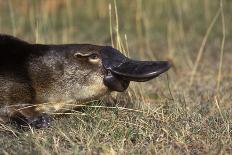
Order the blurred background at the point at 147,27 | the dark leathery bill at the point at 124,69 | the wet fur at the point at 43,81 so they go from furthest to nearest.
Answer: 1. the blurred background at the point at 147,27
2. the wet fur at the point at 43,81
3. the dark leathery bill at the point at 124,69

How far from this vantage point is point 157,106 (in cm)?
478

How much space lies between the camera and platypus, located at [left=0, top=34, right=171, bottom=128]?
168 inches

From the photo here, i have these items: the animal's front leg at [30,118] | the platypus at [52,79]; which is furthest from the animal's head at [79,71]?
the animal's front leg at [30,118]

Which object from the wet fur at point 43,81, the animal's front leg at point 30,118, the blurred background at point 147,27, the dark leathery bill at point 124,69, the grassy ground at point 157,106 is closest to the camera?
the grassy ground at point 157,106

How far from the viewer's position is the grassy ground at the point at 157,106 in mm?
3818

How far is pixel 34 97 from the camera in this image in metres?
4.33

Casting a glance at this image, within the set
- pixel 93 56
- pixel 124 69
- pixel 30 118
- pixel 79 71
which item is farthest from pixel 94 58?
pixel 30 118

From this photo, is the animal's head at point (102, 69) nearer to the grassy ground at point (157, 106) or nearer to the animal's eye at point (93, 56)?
the animal's eye at point (93, 56)

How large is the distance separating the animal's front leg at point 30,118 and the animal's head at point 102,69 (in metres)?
0.28

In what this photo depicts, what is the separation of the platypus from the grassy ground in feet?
0.38

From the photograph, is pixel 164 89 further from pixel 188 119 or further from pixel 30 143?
pixel 30 143

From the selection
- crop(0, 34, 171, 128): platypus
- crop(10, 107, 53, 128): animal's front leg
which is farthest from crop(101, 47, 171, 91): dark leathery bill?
crop(10, 107, 53, 128): animal's front leg

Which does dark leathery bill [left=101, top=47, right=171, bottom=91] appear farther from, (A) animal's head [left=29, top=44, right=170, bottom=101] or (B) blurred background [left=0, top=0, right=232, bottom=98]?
(B) blurred background [left=0, top=0, right=232, bottom=98]

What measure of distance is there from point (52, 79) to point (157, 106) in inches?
33.1
